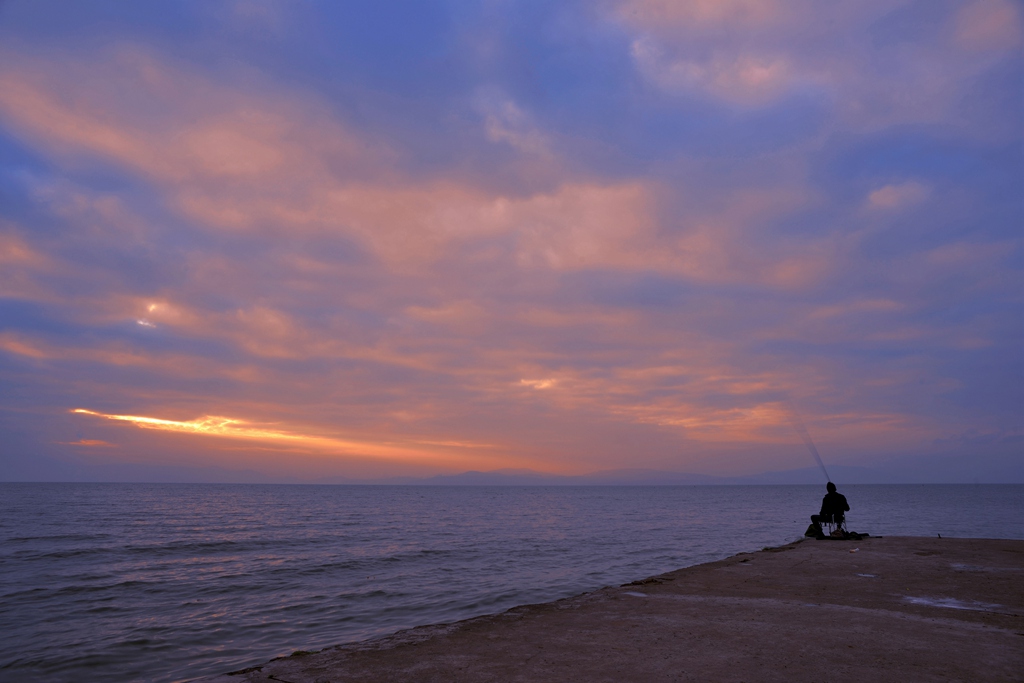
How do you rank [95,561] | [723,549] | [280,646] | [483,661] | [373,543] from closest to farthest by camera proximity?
[483,661] < [280,646] < [95,561] < [723,549] < [373,543]

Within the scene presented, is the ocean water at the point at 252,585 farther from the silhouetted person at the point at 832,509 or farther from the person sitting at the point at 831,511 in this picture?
the silhouetted person at the point at 832,509

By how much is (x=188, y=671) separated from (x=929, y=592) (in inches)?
564

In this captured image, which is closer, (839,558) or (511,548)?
(839,558)

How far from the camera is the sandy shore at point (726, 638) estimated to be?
6.34 m

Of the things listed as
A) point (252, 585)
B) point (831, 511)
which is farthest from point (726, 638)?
point (831, 511)

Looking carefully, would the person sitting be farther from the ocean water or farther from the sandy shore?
the sandy shore

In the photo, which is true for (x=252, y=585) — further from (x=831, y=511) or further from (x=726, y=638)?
(x=831, y=511)

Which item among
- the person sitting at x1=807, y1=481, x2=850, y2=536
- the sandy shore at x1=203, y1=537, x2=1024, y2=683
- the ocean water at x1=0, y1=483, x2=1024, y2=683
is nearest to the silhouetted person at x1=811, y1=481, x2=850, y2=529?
the person sitting at x1=807, y1=481, x2=850, y2=536

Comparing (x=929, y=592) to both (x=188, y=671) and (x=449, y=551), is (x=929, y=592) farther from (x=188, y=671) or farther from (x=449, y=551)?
(x=449, y=551)

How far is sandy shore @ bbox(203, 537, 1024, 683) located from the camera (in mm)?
6340

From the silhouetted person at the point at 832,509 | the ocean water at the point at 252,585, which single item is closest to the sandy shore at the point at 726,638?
→ the ocean water at the point at 252,585

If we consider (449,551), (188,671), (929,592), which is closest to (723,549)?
(449,551)

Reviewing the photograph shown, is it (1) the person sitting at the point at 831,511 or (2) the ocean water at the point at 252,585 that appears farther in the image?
A: (1) the person sitting at the point at 831,511

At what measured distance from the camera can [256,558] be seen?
24.9 m
